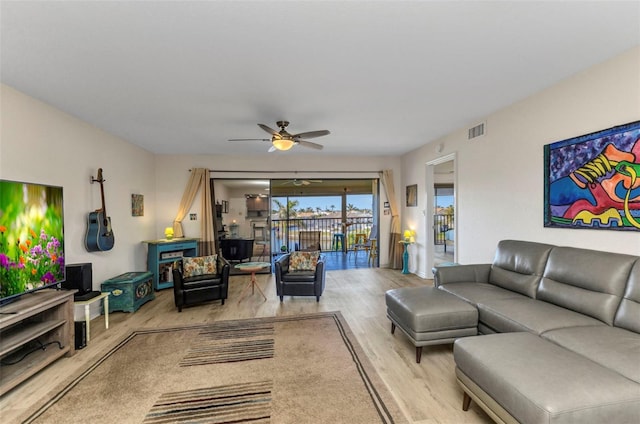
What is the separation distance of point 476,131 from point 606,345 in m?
3.00

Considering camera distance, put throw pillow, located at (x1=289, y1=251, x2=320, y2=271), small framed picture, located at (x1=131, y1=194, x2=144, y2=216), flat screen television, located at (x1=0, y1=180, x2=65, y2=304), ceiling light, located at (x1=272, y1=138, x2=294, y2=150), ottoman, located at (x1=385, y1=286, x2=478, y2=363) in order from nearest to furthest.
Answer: flat screen television, located at (x1=0, y1=180, x2=65, y2=304) → ottoman, located at (x1=385, y1=286, x2=478, y2=363) → ceiling light, located at (x1=272, y1=138, x2=294, y2=150) → throw pillow, located at (x1=289, y1=251, x2=320, y2=271) → small framed picture, located at (x1=131, y1=194, x2=144, y2=216)

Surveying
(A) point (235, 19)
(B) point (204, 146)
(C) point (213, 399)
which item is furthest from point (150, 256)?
(A) point (235, 19)

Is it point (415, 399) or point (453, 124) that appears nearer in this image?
point (415, 399)

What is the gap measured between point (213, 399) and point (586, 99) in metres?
4.02

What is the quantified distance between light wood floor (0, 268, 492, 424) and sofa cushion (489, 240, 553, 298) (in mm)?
931

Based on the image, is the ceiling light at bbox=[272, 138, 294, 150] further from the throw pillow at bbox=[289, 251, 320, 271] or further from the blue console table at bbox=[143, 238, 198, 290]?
the blue console table at bbox=[143, 238, 198, 290]

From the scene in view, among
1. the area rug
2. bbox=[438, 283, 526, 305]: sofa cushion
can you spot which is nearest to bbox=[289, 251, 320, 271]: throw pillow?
the area rug

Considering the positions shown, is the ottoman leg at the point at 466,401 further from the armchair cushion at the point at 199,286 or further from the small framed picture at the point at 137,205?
the small framed picture at the point at 137,205

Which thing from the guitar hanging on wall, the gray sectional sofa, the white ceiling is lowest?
the gray sectional sofa

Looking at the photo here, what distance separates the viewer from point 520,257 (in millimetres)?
2896

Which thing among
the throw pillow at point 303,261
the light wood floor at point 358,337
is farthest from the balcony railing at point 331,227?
the throw pillow at point 303,261

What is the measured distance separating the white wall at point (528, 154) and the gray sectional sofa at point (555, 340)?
12.0 inches

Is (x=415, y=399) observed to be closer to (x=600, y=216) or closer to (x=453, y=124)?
(x=600, y=216)

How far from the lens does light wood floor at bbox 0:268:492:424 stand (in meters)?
1.97
